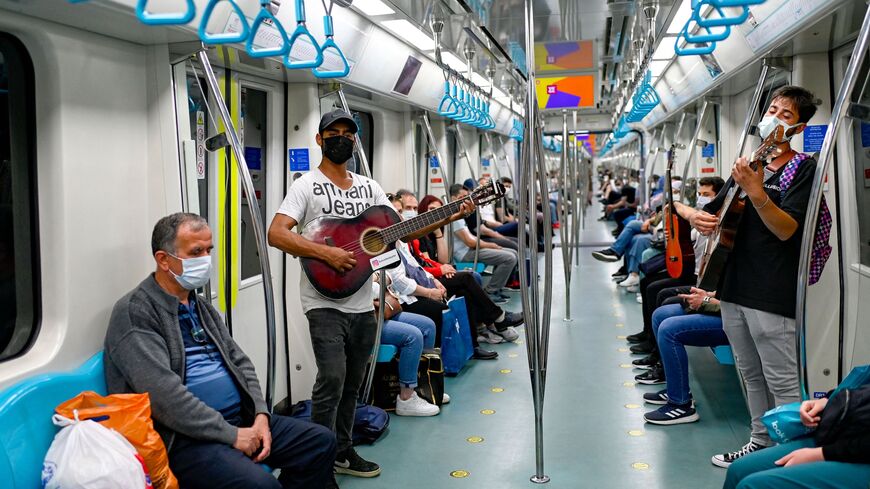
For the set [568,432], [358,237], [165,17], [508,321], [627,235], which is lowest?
[568,432]

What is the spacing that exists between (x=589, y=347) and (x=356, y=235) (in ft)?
11.3

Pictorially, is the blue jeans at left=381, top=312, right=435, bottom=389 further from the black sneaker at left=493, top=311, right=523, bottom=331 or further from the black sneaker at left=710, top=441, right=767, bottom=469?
the black sneaker at left=493, top=311, right=523, bottom=331

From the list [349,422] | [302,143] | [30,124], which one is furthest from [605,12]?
[30,124]

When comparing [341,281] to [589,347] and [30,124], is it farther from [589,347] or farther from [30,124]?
[589,347]

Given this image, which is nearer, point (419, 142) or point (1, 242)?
point (1, 242)

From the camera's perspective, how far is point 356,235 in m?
3.65

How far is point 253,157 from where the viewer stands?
191 inches

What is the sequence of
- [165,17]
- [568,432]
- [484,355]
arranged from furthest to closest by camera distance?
1. [484,355]
2. [568,432]
3. [165,17]

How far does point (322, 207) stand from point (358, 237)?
219 millimetres

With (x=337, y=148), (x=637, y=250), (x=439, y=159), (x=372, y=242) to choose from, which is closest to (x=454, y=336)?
(x=439, y=159)

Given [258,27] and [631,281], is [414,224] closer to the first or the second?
[258,27]

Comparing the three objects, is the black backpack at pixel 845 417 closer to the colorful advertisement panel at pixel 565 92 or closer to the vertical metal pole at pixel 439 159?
the vertical metal pole at pixel 439 159

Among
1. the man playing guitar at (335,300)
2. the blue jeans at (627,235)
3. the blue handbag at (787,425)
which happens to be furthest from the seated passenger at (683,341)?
the blue jeans at (627,235)

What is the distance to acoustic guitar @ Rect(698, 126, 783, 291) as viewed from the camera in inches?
130
